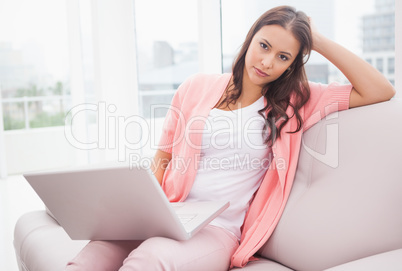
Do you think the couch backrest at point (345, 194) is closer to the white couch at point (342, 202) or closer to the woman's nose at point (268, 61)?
the white couch at point (342, 202)

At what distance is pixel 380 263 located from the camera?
97 centimetres

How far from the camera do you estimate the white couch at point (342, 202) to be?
1.15 m

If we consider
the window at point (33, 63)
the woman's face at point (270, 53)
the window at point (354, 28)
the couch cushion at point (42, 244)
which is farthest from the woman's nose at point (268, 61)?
the window at point (33, 63)

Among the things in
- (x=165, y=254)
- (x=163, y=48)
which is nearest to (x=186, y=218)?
(x=165, y=254)

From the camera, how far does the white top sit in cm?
148

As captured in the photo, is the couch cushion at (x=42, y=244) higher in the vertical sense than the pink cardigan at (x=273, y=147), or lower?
lower

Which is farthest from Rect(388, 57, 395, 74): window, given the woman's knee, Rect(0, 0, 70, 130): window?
Rect(0, 0, 70, 130): window

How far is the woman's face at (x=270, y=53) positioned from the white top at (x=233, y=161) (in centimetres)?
12

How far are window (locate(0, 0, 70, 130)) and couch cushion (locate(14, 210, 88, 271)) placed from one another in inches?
135

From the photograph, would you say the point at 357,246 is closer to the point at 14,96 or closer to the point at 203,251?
the point at 203,251

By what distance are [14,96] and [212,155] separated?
162 inches

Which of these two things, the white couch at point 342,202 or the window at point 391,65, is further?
Result: the window at point 391,65

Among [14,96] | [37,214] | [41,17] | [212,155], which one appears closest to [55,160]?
[14,96]

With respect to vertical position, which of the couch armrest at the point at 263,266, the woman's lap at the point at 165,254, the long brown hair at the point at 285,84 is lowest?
the couch armrest at the point at 263,266
